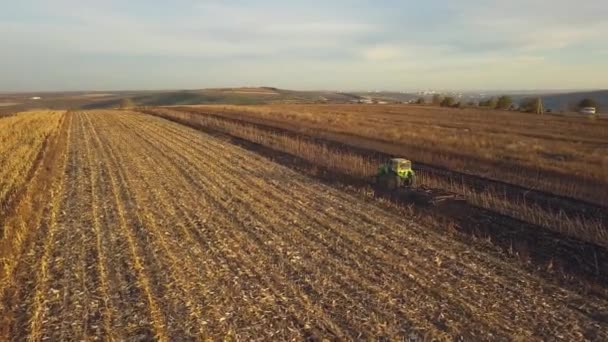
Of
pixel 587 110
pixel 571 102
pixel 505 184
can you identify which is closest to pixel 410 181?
pixel 505 184

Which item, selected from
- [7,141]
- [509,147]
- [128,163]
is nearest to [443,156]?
[509,147]

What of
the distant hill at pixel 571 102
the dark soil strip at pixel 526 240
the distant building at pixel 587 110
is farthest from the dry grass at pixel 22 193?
the distant hill at pixel 571 102

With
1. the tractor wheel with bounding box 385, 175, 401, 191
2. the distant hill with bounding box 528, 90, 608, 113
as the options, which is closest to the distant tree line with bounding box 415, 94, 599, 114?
the distant hill with bounding box 528, 90, 608, 113

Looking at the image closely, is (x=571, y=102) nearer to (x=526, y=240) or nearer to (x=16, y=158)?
(x=526, y=240)

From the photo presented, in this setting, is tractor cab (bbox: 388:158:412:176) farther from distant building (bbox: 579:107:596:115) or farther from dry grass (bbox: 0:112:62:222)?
distant building (bbox: 579:107:596:115)

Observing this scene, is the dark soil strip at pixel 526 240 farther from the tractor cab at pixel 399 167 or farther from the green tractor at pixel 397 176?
the tractor cab at pixel 399 167

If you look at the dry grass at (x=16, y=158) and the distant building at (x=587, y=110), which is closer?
the dry grass at (x=16, y=158)
